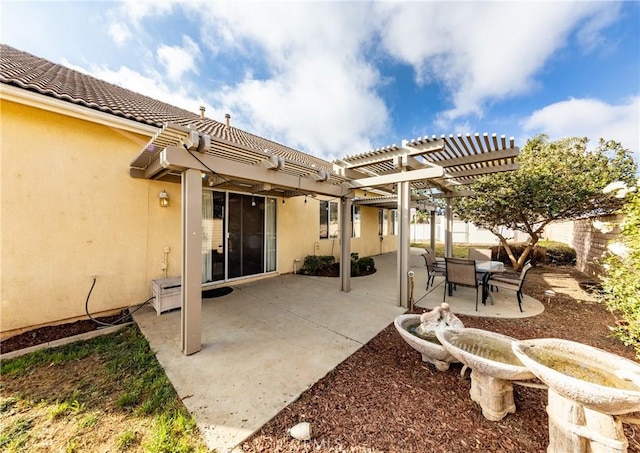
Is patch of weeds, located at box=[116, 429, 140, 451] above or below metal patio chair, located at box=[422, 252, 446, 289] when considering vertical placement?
below

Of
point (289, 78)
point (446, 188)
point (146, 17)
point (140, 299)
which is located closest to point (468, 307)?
point (446, 188)

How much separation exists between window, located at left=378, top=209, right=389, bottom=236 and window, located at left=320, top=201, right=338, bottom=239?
4185 millimetres

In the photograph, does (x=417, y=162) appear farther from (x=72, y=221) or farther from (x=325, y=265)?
(x=72, y=221)

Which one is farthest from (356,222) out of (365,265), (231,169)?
(231,169)

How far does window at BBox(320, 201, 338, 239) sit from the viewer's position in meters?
9.90

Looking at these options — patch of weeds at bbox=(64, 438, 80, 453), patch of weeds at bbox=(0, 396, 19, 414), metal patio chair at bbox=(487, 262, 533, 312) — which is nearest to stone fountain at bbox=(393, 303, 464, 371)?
metal patio chair at bbox=(487, 262, 533, 312)

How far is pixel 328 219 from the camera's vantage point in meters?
10.1

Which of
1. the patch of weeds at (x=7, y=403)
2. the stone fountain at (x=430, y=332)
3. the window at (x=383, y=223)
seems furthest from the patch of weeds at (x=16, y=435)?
the window at (x=383, y=223)

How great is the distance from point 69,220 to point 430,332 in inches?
253

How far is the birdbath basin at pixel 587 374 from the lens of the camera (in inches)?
58.6

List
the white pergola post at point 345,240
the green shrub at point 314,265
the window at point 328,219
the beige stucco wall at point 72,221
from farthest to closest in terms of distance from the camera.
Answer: the window at point 328,219
the green shrub at point 314,265
the white pergola post at point 345,240
the beige stucco wall at point 72,221

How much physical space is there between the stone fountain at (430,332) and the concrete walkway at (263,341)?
827 millimetres

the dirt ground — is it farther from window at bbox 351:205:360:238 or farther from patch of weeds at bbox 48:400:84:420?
window at bbox 351:205:360:238

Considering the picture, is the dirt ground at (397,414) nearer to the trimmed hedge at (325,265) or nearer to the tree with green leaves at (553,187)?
the trimmed hedge at (325,265)
